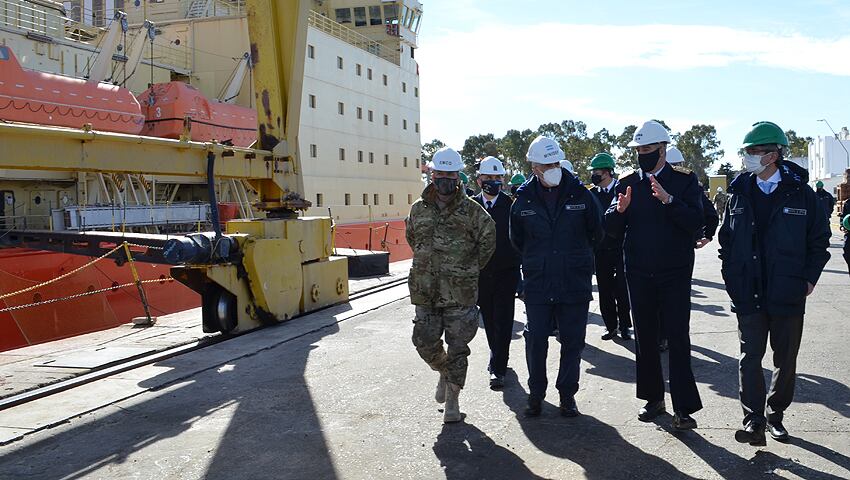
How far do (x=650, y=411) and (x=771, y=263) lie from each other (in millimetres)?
1257

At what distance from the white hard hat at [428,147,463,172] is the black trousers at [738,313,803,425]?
2083mm

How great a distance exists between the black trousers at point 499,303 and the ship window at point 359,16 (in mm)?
33429

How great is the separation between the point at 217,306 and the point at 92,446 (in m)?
4.10

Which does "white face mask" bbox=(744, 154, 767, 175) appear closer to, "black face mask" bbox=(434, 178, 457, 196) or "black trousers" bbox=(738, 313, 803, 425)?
"black trousers" bbox=(738, 313, 803, 425)

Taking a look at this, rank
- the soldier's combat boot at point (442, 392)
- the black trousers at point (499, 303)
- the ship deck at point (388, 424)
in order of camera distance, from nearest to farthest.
→ the ship deck at point (388, 424), the soldier's combat boot at point (442, 392), the black trousers at point (499, 303)

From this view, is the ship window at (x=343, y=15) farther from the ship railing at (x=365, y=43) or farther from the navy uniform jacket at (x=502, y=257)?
the navy uniform jacket at (x=502, y=257)

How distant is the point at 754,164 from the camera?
4.35 meters

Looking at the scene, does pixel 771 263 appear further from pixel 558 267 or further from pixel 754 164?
pixel 558 267

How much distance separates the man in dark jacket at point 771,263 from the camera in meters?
4.19

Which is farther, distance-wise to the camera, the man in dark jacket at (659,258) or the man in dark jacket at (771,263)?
the man in dark jacket at (659,258)

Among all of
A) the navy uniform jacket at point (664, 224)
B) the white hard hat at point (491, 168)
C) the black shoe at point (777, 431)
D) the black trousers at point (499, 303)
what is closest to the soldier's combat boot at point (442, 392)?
the black trousers at point (499, 303)

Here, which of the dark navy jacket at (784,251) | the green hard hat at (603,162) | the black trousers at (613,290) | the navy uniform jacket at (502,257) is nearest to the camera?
the dark navy jacket at (784,251)

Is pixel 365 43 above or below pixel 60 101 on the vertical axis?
above

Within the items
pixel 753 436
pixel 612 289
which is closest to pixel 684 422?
pixel 753 436
